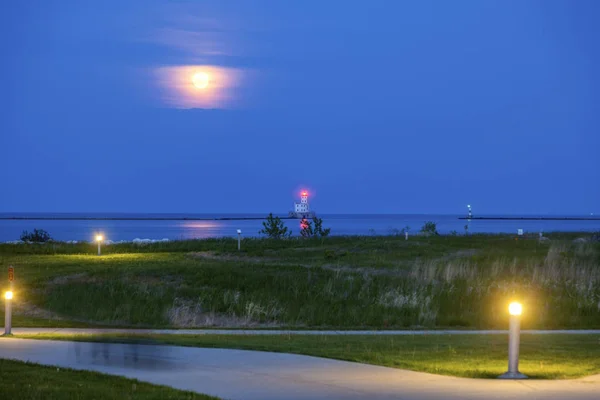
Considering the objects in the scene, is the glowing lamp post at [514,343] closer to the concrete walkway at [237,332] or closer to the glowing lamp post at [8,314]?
the concrete walkway at [237,332]

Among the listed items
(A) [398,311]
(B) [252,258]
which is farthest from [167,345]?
(B) [252,258]

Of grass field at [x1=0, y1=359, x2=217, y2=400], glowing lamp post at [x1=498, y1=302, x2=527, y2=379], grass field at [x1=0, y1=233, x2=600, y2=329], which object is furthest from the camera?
grass field at [x1=0, y1=233, x2=600, y2=329]

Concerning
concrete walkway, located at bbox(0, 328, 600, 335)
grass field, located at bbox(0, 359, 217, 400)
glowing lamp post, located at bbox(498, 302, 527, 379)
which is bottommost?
concrete walkway, located at bbox(0, 328, 600, 335)

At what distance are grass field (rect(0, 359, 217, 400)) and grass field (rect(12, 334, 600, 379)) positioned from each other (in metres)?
3.83

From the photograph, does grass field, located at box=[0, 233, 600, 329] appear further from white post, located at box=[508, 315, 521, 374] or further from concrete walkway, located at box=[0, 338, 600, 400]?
white post, located at box=[508, 315, 521, 374]

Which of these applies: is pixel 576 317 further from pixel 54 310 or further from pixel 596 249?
pixel 596 249

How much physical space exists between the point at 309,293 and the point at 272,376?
13293 millimetres

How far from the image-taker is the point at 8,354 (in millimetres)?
13688

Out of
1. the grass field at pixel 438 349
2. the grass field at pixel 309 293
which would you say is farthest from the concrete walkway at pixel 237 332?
the grass field at pixel 309 293

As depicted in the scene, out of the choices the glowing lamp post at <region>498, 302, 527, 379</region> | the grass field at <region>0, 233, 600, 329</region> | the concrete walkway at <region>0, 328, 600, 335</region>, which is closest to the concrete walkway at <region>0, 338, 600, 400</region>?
the glowing lamp post at <region>498, 302, 527, 379</region>

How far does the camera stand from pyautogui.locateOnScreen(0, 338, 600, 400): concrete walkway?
1061 cm

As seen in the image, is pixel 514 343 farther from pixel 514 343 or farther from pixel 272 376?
pixel 272 376

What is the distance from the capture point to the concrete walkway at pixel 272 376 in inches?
418

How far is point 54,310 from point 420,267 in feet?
46.5
